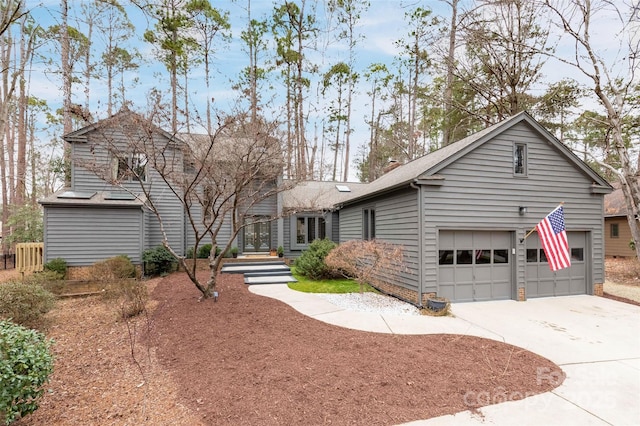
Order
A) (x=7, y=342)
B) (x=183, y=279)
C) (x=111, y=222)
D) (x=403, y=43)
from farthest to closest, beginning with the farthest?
(x=403, y=43) → (x=111, y=222) → (x=183, y=279) → (x=7, y=342)

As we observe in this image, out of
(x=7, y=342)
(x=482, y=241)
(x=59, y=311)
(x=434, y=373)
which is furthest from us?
(x=482, y=241)

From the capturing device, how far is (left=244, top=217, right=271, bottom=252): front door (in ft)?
49.5

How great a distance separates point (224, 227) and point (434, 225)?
10.0 meters

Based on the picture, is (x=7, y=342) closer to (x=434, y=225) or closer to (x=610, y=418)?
(x=610, y=418)

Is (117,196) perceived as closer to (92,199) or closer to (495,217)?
(92,199)

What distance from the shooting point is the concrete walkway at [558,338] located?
130 inches

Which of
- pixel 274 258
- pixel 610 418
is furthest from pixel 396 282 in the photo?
pixel 274 258

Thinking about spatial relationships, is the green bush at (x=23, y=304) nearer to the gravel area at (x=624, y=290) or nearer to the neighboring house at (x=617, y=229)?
the gravel area at (x=624, y=290)

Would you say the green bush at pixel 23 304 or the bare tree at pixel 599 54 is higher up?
the bare tree at pixel 599 54

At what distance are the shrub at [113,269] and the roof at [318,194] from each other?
23.5 feet

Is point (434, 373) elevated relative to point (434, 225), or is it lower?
lower

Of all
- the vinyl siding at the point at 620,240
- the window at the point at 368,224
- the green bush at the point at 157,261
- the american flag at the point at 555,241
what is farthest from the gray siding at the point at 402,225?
the vinyl siding at the point at 620,240

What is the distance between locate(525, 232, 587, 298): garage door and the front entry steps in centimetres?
763

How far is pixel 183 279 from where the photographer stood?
34.8 feet
